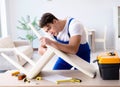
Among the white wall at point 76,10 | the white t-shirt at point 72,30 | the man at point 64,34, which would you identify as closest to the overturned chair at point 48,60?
the man at point 64,34

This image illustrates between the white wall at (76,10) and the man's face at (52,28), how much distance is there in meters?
5.15

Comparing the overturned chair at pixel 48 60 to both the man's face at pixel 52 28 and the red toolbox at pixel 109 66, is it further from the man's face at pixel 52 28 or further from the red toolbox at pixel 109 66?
the man's face at pixel 52 28

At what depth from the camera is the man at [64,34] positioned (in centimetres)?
177

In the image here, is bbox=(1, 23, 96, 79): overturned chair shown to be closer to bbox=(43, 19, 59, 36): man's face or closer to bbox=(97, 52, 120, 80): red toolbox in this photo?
bbox=(97, 52, 120, 80): red toolbox

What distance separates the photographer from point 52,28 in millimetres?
2021

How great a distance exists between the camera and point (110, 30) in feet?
23.8

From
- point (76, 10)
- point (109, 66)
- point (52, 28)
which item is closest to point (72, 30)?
point (52, 28)

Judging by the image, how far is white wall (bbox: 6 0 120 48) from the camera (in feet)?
23.4

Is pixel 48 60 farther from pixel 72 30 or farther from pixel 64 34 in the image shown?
pixel 64 34

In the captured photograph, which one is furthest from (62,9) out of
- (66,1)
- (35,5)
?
(35,5)

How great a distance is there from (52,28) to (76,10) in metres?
5.29

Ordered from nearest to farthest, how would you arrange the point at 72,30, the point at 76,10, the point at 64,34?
1. the point at 72,30
2. the point at 64,34
3. the point at 76,10

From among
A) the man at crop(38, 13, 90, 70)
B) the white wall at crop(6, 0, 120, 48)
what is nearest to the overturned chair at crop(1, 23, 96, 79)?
the man at crop(38, 13, 90, 70)

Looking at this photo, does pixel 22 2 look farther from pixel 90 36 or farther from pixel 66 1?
pixel 90 36
